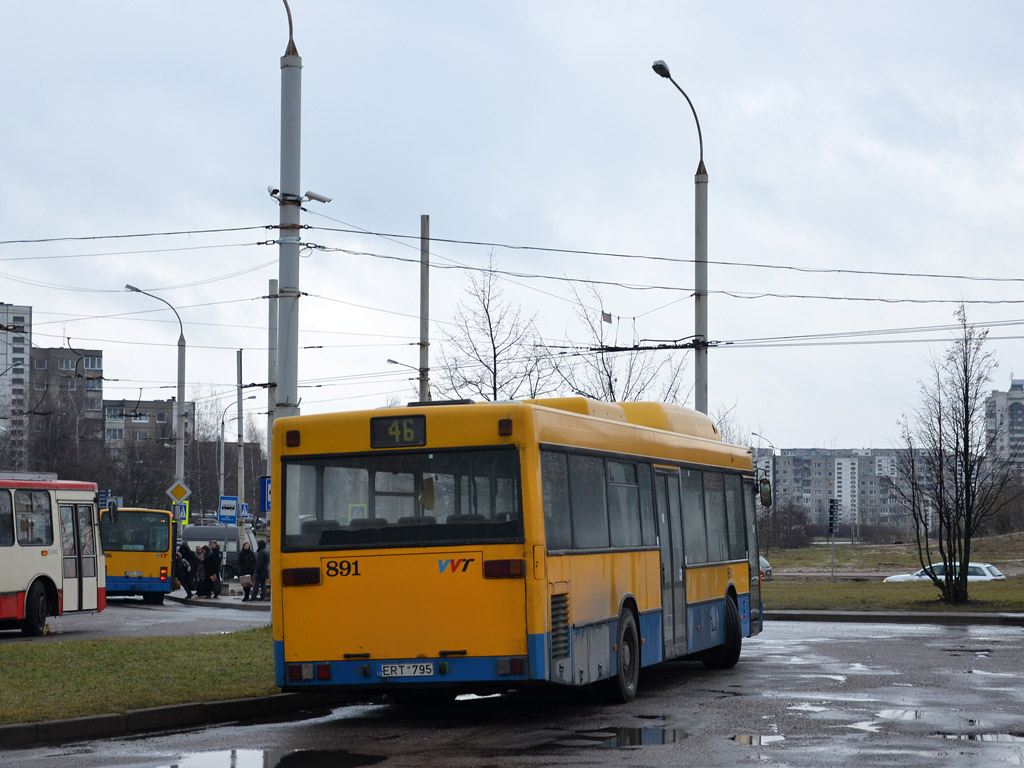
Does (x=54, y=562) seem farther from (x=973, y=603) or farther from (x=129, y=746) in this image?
(x=973, y=603)

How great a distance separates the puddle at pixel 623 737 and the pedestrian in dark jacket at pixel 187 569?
100.0ft

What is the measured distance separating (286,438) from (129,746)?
9.53 ft

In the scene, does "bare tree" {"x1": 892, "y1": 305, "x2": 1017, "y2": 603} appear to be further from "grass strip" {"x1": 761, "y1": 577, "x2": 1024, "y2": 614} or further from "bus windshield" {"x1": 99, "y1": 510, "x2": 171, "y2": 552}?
"bus windshield" {"x1": 99, "y1": 510, "x2": 171, "y2": 552}

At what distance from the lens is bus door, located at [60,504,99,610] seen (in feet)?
84.0

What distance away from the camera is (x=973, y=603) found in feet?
103

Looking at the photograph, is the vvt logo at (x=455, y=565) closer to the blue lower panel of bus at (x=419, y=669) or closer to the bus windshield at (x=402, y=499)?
the bus windshield at (x=402, y=499)

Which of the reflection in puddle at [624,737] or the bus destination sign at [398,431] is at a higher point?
the bus destination sign at [398,431]

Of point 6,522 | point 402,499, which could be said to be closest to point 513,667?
point 402,499

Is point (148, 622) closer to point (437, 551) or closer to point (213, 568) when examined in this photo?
point (213, 568)

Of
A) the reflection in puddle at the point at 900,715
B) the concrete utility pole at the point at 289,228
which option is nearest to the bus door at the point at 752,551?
the concrete utility pole at the point at 289,228

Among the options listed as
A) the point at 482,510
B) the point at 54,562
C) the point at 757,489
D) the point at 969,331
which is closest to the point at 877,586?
the point at 969,331

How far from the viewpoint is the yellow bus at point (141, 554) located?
1545 inches

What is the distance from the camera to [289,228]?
18.2 m

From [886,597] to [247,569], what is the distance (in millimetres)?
16019
